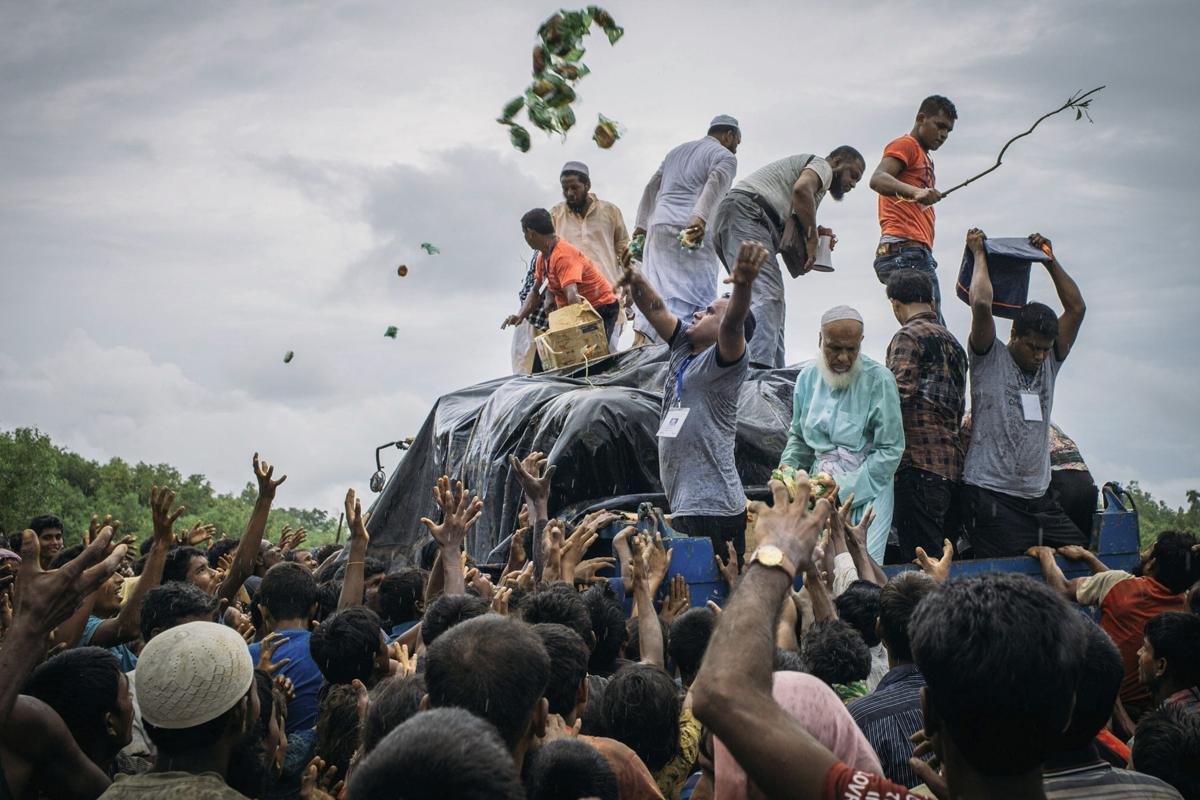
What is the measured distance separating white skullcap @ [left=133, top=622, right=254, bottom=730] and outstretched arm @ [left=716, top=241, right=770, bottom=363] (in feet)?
9.58

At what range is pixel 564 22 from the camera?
22.4ft

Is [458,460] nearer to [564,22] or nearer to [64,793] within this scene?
[564,22]

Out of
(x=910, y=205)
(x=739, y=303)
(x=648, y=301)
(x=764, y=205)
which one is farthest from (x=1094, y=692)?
(x=764, y=205)

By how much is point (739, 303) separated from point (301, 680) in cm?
268

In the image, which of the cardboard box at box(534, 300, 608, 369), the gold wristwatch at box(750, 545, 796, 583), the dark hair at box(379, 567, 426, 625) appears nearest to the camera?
the gold wristwatch at box(750, 545, 796, 583)

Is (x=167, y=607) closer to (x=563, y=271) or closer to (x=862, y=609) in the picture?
(x=862, y=609)

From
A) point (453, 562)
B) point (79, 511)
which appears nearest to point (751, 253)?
point (453, 562)

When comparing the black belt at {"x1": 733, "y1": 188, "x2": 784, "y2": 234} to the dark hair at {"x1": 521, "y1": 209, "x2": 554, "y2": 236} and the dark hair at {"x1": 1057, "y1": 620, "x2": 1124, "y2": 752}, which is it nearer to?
the dark hair at {"x1": 521, "y1": 209, "x2": 554, "y2": 236}

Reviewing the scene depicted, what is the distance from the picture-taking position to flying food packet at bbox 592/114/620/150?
745 centimetres

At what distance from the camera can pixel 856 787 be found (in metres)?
1.81

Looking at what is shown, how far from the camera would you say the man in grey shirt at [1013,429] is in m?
6.61

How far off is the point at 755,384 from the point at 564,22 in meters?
3.03

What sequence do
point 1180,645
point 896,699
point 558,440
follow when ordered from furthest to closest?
1. point 558,440
2. point 1180,645
3. point 896,699

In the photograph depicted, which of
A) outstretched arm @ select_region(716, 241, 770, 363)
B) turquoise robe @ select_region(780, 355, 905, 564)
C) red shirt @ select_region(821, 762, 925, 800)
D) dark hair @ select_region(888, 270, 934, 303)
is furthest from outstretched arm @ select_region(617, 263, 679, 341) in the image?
red shirt @ select_region(821, 762, 925, 800)
